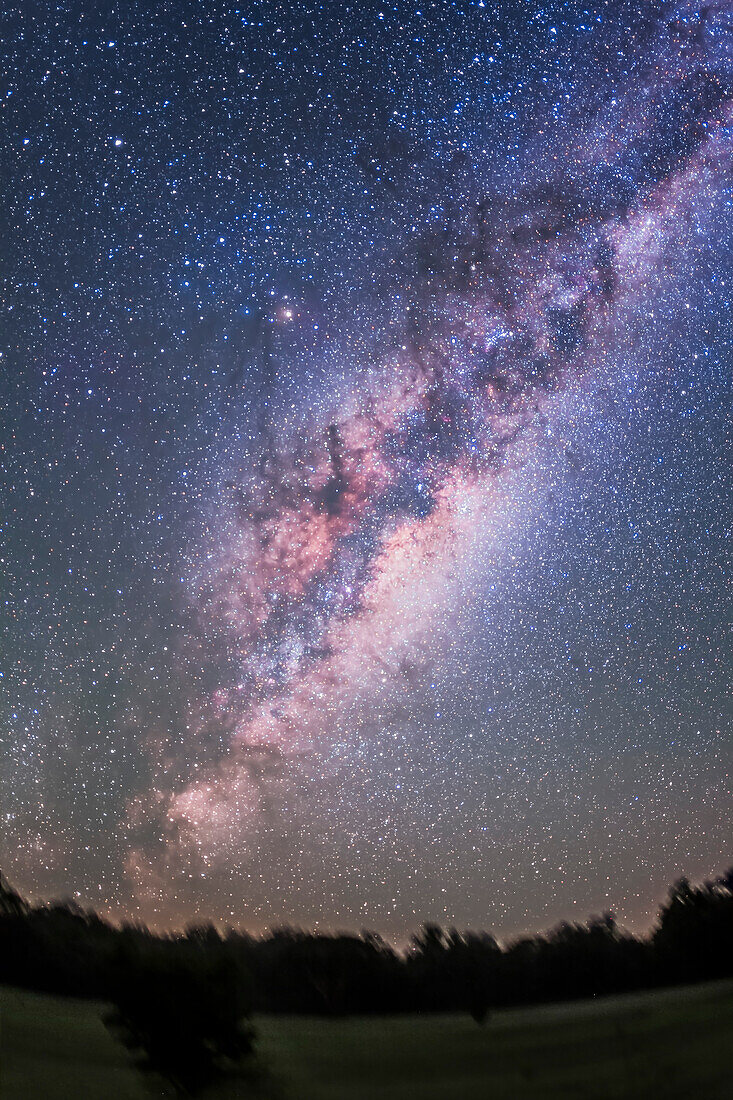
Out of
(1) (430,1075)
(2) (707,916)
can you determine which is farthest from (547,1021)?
(2) (707,916)

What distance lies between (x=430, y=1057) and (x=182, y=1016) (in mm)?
5222

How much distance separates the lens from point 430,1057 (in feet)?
41.2

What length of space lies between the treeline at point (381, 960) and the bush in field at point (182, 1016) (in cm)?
7

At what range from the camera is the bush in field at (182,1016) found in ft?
31.2

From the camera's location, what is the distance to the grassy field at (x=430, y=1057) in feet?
31.7

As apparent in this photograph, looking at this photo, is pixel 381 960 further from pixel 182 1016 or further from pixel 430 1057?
pixel 182 1016

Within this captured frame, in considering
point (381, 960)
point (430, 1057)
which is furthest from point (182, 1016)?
point (381, 960)

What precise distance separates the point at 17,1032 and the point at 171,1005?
331 cm

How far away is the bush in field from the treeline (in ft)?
0.21

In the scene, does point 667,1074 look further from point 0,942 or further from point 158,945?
point 0,942

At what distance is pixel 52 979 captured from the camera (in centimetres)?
1389

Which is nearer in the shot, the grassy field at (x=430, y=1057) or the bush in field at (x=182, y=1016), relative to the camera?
the bush in field at (x=182, y=1016)

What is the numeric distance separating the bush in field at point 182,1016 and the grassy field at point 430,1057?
359 millimetres

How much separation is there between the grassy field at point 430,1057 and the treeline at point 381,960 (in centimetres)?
84
